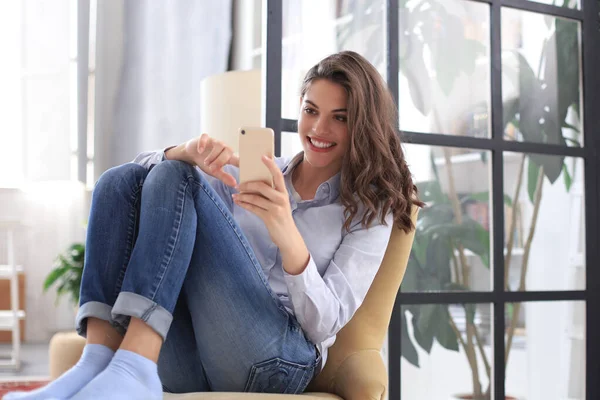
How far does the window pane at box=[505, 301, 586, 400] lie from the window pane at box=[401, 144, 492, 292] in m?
0.20

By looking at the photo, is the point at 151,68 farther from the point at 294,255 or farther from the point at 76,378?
the point at 76,378

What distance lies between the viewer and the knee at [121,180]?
3.83 ft

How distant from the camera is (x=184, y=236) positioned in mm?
1105

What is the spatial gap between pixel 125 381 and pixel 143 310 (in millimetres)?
108

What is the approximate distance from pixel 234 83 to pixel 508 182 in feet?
2.95

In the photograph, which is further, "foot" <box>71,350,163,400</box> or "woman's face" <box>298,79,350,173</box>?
"woman's face" <box>298,79,350,173</box>

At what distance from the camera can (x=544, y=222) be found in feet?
7.01

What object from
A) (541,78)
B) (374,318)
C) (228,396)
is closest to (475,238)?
(541,78)

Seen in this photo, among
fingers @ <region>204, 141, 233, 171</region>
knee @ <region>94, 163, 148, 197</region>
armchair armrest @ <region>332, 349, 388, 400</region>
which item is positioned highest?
fingers @ <region>204, 141, 233, 171</region>

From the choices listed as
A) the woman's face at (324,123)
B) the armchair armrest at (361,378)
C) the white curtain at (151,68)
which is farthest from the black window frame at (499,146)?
the white curtain at (151,68)

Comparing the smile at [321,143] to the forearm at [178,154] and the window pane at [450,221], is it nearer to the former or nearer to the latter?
the forearm at [178,154]

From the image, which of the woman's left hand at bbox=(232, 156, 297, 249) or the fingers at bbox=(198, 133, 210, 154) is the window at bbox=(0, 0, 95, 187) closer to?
the fingers at bbox=(198, 133, 210, 154)

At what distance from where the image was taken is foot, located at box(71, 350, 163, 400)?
3.17 ft

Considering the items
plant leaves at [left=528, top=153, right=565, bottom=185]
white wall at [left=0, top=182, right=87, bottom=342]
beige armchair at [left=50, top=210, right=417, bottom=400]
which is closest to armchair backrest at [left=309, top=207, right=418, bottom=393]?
beige armchair at [left=50, top=210, right=417, bottom=400]
